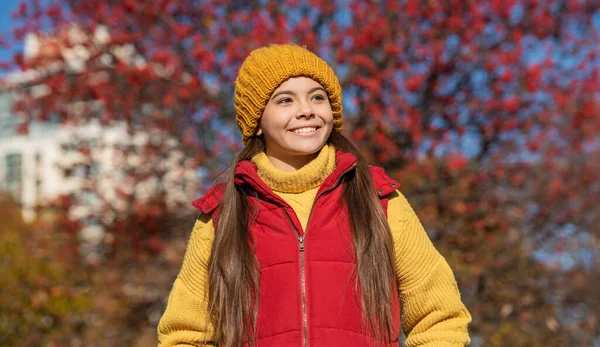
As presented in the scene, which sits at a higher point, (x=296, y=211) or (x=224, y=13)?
(x=224, y=13)

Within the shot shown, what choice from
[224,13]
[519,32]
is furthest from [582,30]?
[224,13]

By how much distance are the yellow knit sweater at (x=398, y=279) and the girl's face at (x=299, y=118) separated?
0.21 feet

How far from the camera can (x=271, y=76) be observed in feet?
7.59

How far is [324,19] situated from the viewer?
5.80 meters

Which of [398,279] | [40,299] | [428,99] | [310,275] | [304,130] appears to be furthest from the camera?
[40,299]

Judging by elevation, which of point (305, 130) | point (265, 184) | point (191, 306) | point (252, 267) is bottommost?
point (191, 306)

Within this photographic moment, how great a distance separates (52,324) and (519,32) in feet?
20.7

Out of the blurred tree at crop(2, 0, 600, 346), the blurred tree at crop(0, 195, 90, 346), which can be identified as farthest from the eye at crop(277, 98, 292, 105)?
the blurred tree at crop(0, 195, 90, 346)

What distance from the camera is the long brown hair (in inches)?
83.2

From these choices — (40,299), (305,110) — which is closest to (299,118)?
(305,110)

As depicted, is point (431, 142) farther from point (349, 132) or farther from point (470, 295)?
point (470, 295)

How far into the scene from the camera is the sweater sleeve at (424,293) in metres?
2.11

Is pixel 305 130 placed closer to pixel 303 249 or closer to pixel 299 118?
pixel 299 118

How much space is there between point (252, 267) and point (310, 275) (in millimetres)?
185
